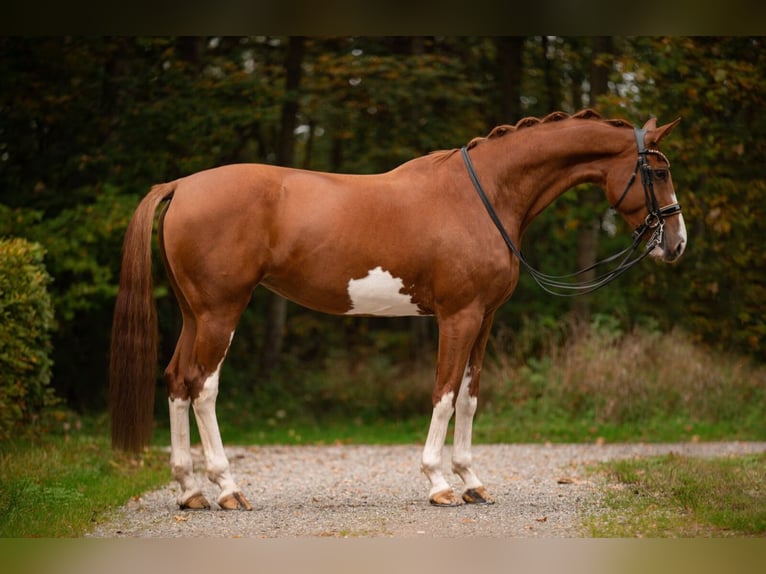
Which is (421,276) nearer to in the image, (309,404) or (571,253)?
(309,404)

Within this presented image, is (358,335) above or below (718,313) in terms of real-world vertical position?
below

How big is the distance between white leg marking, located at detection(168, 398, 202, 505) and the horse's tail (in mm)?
157

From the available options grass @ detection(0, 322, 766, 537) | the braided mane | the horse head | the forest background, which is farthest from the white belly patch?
the forest background

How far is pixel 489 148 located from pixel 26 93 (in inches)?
322

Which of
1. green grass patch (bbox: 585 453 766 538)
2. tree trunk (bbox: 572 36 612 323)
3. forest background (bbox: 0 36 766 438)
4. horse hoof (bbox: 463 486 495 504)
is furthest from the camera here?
tree trunk (bbox: 572 36 612 323)

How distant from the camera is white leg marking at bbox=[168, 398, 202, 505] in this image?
238 inches

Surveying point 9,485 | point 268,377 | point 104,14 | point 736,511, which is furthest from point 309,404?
point 104,14

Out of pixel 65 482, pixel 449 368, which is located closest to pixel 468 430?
pixel 449 368

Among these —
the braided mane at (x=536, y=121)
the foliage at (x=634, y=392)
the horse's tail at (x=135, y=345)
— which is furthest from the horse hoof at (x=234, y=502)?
the foliage at (x=634, y=392)

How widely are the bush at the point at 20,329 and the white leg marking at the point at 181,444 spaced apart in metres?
2.60

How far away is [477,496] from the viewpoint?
6.36m

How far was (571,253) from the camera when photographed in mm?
15938

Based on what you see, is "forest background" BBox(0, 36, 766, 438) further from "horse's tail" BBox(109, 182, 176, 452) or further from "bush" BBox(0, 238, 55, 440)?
"horse's tail" BBox(109, 182, 176, 452)

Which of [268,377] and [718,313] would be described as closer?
[718,313]
